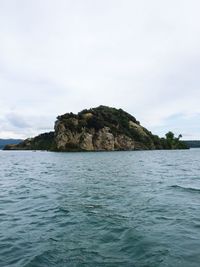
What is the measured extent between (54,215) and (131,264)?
8298 mm

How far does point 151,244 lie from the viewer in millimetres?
12227

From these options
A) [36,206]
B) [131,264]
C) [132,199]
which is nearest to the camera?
[131,264]

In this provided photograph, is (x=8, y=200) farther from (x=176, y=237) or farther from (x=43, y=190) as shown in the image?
(x=176, y=237)

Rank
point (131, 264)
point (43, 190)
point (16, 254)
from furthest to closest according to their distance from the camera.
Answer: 1. point (43, 190)
2. point (16, 254)
3. point (131, 264)

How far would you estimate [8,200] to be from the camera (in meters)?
22.8

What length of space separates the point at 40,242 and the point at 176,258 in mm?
5357

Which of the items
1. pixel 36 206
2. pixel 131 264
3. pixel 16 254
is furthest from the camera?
pixel 36 206

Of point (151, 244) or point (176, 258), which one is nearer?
point (176, 258)

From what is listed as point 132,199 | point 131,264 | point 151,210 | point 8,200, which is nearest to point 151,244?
point 131,264

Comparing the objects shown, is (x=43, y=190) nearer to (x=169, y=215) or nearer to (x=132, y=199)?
(x=132, y=199)

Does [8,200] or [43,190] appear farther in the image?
[43,190]

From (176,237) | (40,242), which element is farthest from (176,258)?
(40,242)

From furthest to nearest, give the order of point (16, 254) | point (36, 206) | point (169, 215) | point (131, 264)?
1. point (36, 206)
2. point (169, 215)
3. point (16, 254)
4. point (131, 264)

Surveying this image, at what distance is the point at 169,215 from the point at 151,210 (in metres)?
1.46
